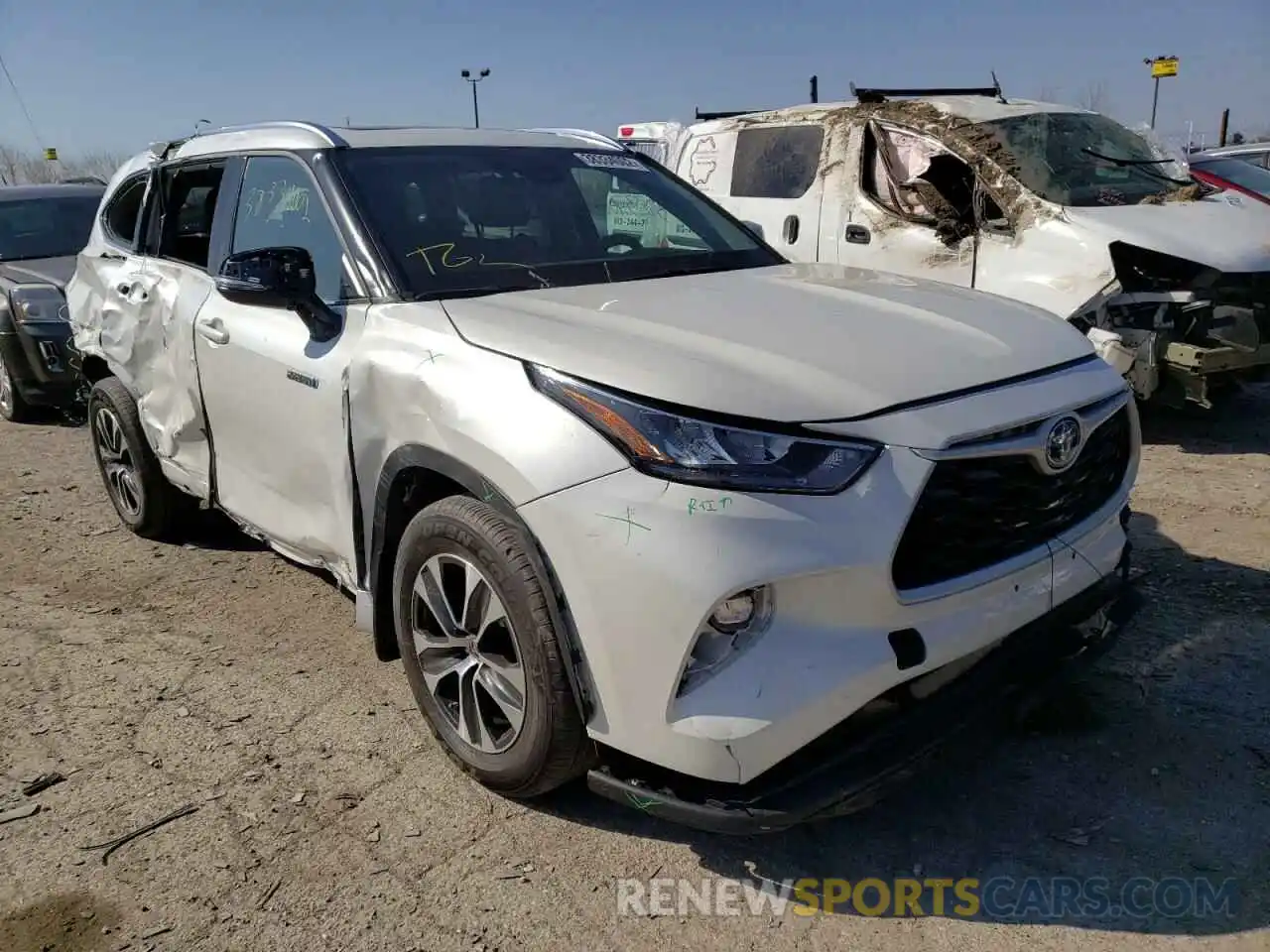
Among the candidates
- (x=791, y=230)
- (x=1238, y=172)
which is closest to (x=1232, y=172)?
(x=1238, y=172)

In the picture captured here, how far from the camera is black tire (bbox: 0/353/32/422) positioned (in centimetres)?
770

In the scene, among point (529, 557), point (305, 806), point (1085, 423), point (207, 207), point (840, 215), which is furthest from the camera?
point (840, 215)

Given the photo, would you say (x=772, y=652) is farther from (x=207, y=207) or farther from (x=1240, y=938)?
(x=207, y=207)

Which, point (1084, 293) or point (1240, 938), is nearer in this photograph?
point (1240, 938)

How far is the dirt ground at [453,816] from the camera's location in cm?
235

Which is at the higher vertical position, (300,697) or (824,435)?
(824,435)

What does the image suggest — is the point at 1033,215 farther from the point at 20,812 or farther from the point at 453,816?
the point at 20,812

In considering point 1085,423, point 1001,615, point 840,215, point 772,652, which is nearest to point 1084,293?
point 840,215

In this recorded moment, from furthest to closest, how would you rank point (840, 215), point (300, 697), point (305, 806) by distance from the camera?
point (840, 215), point (300, 697), point (305, 806)

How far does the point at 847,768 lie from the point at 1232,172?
10169mm

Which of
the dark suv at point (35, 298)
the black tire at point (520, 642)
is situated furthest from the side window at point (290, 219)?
the dark suv at point (35, 298)

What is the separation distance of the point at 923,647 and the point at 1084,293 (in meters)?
4.43

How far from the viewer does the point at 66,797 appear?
2932 mm

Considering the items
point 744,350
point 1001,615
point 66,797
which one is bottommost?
point 66,797
